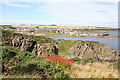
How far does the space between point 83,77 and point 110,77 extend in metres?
1.19

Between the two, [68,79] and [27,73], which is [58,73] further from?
[27,73]

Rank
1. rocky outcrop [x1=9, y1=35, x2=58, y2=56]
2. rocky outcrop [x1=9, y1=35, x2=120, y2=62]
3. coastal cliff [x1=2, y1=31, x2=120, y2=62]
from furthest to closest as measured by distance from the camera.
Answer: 1. rocky outcrop [x1=9, y1=35, x2=120, y2=62]
2. coastal cliff [x1=2, y1=31, x2=120, y2=62]
3. rocky outcrop [x1=9, y1=35, x2=58, y2=56]

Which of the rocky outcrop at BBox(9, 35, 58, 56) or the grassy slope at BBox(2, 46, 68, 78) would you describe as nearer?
the grassy slope at BBox(2, 46, 68, 78)

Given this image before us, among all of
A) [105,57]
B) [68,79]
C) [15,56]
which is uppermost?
[15,56]

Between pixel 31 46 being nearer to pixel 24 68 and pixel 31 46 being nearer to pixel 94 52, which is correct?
pixel 94 52

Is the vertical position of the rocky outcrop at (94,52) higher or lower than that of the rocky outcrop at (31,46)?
lower

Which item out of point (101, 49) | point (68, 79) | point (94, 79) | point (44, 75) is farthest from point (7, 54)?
point (101, 49)

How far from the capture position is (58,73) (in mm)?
6492

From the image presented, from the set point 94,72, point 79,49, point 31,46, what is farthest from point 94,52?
point 94,72

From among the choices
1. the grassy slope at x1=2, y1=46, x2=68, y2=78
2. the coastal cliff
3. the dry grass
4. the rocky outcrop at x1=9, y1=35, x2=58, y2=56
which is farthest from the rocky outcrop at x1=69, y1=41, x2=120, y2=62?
the grassy slope at x1=2, y1=46, x2=68, y2=78

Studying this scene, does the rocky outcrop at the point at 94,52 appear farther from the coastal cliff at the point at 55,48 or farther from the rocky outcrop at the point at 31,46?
the rocky outcrop at the point at 31,46

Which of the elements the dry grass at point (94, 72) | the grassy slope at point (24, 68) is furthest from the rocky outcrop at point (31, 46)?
the dry grass at point (94, 72)

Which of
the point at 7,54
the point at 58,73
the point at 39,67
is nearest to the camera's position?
the point at 58,73

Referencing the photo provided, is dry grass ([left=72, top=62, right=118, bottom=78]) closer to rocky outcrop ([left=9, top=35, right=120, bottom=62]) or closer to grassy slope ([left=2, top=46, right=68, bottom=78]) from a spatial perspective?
grassy slope ([left=2, top=46, right=68, bottom=78])
